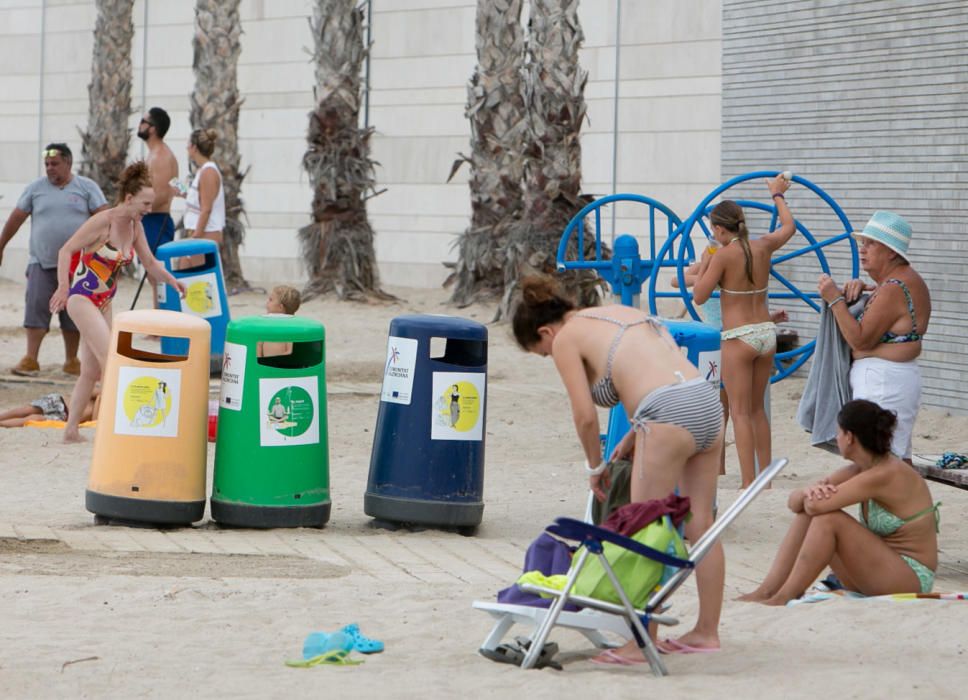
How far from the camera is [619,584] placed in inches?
191

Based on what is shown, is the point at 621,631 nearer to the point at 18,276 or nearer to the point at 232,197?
the point at 232,197

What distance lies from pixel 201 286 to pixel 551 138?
15.0ft

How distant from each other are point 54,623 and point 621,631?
1995 mm

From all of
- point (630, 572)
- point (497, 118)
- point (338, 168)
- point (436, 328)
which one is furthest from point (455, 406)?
point (338, 168)

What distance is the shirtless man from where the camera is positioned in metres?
13.0

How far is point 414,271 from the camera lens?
71.3 feet

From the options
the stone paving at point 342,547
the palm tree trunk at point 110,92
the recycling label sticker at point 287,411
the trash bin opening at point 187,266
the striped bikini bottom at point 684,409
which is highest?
the palm tree trunk at point 110,92

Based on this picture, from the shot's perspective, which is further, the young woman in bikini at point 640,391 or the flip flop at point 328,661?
the young woman in bikini at point 640,391

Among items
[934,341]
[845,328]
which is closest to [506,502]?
[845,328]

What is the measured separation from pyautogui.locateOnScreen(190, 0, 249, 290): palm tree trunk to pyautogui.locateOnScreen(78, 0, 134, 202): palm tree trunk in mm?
2909

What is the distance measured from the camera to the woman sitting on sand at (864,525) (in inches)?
237

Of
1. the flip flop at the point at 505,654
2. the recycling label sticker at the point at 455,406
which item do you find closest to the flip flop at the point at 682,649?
the flip flop at the point at 505,654

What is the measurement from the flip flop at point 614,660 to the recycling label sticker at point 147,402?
9.69 feet

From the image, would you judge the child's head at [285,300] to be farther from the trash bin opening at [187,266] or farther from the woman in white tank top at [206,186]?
the woman in white tank top at [206,186]
